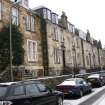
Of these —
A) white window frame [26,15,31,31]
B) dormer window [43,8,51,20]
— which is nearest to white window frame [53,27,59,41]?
dormer window [43,8,51,20]

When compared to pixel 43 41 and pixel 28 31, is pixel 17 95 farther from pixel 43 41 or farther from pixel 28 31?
pixel 43 41

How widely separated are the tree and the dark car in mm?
12148

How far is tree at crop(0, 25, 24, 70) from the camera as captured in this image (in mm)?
24109

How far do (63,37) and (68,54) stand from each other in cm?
317

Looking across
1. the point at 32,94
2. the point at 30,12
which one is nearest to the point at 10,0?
the point at 30,12

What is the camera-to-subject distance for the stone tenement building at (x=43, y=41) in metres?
28.6

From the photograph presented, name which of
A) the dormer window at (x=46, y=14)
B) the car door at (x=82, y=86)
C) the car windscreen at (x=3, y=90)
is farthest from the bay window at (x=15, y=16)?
the car windscreen at (x=3, y=90)

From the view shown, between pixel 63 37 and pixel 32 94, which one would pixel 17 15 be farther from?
pixel 32 94

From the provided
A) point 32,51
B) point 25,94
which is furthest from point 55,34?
point 25,94

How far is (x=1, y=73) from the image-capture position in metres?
24.0

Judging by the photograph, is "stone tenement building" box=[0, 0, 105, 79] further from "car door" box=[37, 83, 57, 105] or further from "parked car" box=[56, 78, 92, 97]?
"car door" box=[37, 83, 57, 105]

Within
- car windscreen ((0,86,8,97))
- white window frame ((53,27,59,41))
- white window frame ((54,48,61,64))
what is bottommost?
car windscreen ((0,86,8,97))

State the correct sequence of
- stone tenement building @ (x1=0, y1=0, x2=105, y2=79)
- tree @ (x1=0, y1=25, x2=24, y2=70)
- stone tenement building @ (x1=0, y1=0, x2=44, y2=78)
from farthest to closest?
stone tenement building @ (x1=0, y1=0, x2=105, y2=79) < stone tenement building @ (x1=0, y1=0, x2=44, y2=78) < tree @ (x1=0, y1=25, x2=24, y2=70)

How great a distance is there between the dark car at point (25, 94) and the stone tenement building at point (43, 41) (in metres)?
14.2
